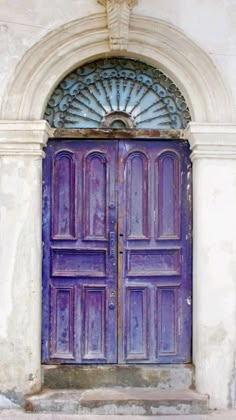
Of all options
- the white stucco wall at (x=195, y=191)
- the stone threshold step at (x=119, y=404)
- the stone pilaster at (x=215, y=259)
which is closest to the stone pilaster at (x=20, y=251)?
the white stucco wall at (x=195, y=191)

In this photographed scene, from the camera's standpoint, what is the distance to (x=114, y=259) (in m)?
5.37

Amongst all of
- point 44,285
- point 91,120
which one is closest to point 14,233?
point 44,285

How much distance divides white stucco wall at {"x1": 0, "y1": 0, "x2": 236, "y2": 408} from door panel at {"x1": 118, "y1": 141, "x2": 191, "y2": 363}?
0.20m

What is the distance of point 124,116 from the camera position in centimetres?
546

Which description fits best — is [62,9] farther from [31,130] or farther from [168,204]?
[168,204]

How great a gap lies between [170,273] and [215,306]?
54 cm

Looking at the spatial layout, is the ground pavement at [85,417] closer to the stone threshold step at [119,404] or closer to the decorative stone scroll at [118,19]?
the stone threshold step at [119,404]

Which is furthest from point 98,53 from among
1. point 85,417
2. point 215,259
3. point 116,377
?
point 85,417

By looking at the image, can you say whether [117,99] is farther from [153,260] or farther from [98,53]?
[153,260]

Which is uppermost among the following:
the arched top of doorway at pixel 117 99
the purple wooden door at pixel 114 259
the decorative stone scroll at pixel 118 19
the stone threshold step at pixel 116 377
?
the decorative stone scroll at pixel 118 19

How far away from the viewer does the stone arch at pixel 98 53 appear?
518 centimetres

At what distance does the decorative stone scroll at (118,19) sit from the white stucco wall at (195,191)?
97 mm

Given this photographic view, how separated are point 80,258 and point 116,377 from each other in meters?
1.19

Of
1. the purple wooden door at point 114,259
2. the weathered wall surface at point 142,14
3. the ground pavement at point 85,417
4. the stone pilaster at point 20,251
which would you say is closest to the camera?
the ground pavement at point 85,417
